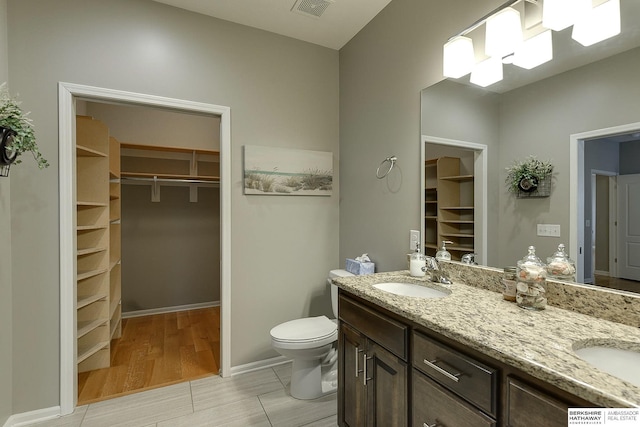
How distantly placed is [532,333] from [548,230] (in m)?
0.58

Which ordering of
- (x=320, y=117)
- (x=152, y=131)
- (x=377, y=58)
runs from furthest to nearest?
(x=152, y=131)
(x=320, y=117)
(x=377, y=58)

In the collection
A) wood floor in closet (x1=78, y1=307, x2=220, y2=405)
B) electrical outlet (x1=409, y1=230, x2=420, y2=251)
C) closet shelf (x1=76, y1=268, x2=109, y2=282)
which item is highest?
electrical outlet (x1=409, y1=230, x2=420, y2=251)

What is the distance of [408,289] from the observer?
1.69 metres

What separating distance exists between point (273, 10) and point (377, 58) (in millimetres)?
885

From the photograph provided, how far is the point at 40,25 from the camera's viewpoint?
1883 mm

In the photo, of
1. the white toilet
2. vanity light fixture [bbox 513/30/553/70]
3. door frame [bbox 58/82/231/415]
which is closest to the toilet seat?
the white toilet

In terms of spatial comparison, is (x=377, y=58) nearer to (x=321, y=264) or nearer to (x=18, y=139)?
(x=321, y=264)

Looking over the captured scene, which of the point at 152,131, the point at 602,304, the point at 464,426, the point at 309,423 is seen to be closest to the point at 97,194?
the point at 152,131

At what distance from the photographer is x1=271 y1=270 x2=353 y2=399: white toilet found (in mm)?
1989

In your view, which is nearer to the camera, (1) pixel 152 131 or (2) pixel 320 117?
(2) pixel 320 117

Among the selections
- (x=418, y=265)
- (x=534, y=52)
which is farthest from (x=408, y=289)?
(x=534, y=52)

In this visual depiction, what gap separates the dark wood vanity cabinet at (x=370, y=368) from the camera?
1.19 m

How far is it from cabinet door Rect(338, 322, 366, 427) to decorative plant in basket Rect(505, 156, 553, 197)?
1.04 metres

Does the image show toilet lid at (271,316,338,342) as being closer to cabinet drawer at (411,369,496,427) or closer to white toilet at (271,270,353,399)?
white toilet at (271,270,353,399)
